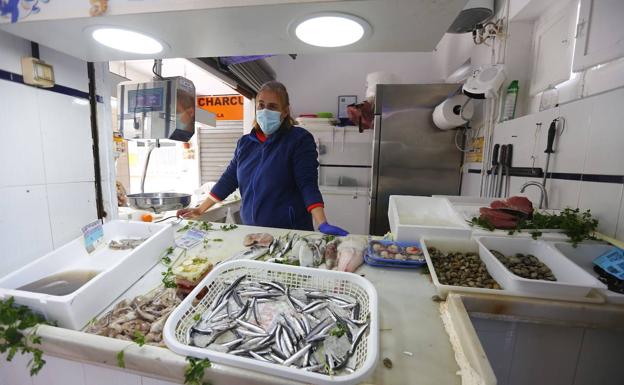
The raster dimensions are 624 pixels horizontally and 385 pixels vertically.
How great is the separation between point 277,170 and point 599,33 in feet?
6.52

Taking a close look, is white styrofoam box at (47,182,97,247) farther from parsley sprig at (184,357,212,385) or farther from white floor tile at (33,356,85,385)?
parsley sprig at (184,357,212,385)

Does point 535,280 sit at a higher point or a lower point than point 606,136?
lower

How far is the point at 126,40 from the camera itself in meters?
1.20

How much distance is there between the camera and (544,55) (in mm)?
2092

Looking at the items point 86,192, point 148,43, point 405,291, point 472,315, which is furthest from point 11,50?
point 472,315

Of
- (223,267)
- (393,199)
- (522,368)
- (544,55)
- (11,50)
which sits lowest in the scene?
(522,368)

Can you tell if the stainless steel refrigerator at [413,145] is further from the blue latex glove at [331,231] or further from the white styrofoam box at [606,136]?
the blue latex glove at [331,231]

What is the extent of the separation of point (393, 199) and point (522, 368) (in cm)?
100

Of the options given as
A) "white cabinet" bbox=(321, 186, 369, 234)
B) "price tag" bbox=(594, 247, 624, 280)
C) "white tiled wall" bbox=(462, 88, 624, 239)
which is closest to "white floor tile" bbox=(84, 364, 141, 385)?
"price tag" bbox=(594, 247, 624, 280)

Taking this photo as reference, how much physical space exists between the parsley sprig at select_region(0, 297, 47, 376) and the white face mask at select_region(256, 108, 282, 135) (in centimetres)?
146

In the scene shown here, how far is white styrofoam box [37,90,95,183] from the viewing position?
1.27 metres

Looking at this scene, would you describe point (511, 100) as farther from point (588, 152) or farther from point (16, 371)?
point (16, 371)

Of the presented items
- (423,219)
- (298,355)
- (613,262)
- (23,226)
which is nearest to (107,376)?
(298,355)

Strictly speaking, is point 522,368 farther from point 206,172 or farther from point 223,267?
point 206,172
